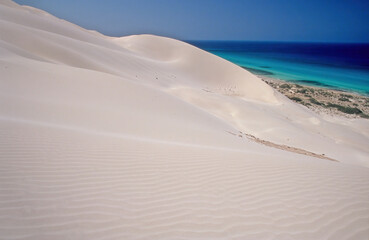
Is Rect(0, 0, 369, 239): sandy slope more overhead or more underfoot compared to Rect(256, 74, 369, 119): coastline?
more underfoot

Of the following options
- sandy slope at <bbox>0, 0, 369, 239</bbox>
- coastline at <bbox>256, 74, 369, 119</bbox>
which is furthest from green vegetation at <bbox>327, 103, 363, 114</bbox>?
sandy slope at <bbox>0, 0, 369, 239</bbox>

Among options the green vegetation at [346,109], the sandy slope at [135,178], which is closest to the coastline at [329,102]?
the green vegetation at [346,109]

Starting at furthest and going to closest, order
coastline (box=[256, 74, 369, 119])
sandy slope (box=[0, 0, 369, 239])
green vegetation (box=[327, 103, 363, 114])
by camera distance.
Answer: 1. green vegetation (box=[327, 103, 363, 114])
2. coastline (box=[256, 74, 369, 119])
3. sandy slope (box=[0, 0, 369, 239])

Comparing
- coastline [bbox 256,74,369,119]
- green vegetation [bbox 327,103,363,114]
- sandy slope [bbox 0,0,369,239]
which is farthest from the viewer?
green vegetation [bbox 327,103,363,114]

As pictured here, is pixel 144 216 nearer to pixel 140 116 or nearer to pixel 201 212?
pixel 201 212

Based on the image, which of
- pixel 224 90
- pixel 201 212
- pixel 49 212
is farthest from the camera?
pixel 224 90

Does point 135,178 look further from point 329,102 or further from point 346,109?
point 329,102

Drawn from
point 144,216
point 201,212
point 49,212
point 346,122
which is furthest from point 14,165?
point 346,122

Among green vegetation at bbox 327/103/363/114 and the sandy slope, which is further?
green vegetation at bbox 327/103/363/114

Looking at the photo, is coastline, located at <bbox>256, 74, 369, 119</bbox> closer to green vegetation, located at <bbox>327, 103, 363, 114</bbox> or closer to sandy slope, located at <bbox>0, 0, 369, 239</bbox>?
green vegetation, located at <bbox>327, 103, 363, 114</bbox>

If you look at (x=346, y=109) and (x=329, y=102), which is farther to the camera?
(x=329, y=102)

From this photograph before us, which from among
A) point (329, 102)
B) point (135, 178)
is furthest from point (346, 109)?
point (135, 178)
